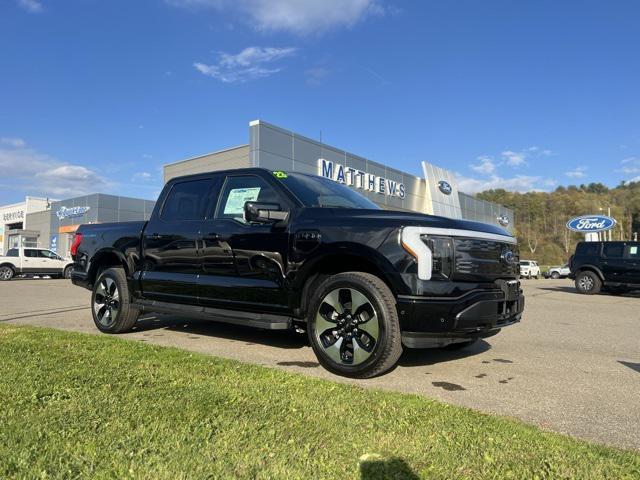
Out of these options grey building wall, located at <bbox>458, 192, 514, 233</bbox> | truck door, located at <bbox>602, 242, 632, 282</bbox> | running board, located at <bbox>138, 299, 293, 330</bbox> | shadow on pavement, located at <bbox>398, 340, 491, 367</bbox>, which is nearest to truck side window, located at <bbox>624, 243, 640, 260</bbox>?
truck door, located at <bbox>602, 242, 632, 282</bbox>

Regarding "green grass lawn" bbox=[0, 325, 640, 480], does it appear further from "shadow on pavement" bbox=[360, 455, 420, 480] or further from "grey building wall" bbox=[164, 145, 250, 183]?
"grey building wall" bbox=[164, 145, 250, 183]

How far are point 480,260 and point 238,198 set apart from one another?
2.61 metres

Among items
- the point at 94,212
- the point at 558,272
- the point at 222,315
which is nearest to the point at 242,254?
the point at 222,315

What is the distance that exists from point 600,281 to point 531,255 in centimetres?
7327

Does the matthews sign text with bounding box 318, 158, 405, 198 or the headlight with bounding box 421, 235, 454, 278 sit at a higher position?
the matthews sign text with bounding box 318, 158, 405, 198

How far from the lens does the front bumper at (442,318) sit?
402 centimetres

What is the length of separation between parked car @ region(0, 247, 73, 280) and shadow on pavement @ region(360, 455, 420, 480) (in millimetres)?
→ 25050

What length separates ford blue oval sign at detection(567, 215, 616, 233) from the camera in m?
33.0

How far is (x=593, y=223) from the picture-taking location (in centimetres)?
3366

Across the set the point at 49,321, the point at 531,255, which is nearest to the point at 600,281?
the point at 49,321

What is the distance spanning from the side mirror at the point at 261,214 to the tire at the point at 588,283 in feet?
49.5

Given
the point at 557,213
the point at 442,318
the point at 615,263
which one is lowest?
the point at 442,318

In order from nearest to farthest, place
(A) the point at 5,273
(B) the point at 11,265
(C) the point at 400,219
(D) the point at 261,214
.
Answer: (C) the point at 400,219 → (D) the point at 261,214 → (A) the point at 5,273 → (B) the point at 11,265

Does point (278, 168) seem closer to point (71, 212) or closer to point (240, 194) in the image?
point (240, 194)
